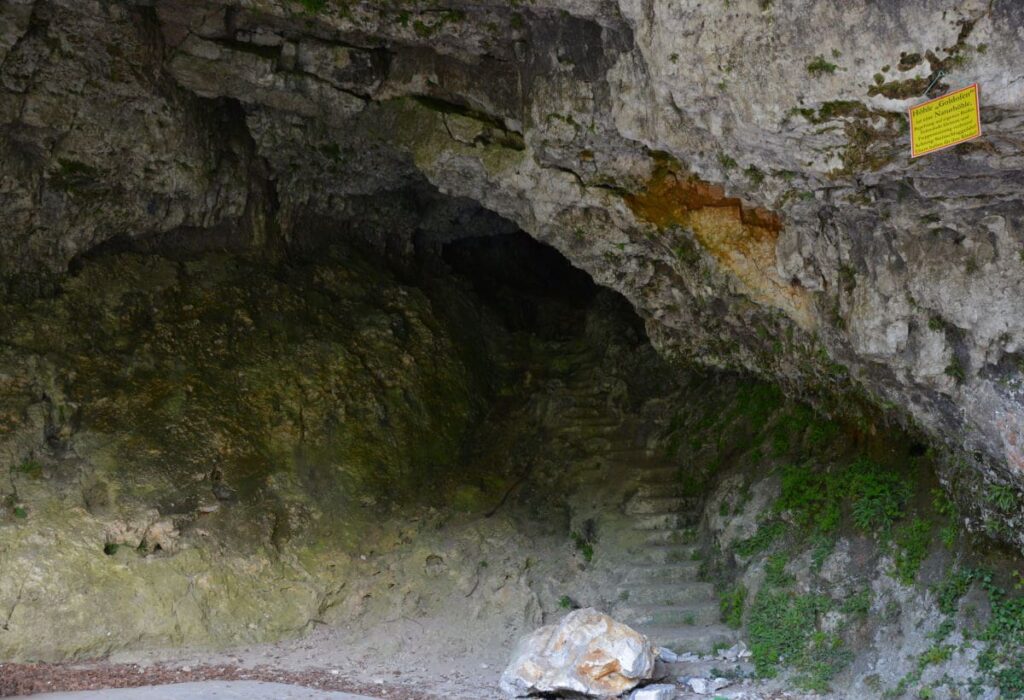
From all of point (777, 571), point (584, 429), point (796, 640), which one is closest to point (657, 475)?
point (584, 429)

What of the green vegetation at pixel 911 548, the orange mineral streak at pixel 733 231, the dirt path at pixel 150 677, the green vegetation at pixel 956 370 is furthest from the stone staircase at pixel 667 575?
the green vegetation at pixel 956 370

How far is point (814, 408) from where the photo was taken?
1219cm

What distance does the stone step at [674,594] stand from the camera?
11773 millimetres

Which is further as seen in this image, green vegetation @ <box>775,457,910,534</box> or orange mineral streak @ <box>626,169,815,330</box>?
green vegetation @ <box>775,457,910,534</box>

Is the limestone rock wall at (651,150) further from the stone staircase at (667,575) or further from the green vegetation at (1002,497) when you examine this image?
the stone staircase at (667,575)

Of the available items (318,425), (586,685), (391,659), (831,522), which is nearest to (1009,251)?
(831,522)

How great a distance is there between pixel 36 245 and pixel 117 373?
1.92m

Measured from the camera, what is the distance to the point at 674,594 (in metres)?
11.8

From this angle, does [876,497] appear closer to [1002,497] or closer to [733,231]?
[1002,497]

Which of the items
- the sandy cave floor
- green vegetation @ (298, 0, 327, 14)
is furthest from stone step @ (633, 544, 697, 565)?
green vegetation @ (298, 0, 327, 14)

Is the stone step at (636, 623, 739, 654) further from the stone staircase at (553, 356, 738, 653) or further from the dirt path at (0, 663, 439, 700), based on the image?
the dirt path at (0, 663, 439, 700)

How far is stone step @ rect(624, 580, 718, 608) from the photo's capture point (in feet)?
38.6

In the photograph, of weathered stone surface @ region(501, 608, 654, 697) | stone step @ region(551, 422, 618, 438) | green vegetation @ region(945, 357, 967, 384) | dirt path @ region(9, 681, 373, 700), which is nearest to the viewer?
green vegetation @ region(945, 357, 967, 384)

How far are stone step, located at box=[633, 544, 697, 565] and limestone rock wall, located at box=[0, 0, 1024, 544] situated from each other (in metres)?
2.55
